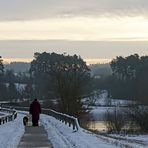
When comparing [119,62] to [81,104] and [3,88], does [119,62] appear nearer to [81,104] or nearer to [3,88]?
[3,88]

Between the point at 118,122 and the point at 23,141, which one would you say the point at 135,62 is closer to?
the point at 118,122

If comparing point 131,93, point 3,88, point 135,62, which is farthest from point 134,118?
point 135,62

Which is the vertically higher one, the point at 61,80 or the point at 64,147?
the point at 61,80

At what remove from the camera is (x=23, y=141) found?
2494cm

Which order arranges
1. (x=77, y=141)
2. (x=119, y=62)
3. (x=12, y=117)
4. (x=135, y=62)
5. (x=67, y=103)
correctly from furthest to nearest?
(x=119, y=62) < (x=135, y=62) < (x=67, y=103) < (x=12, y=117) < (x=77, y=141)

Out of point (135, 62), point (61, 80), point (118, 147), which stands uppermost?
point (135, 62)

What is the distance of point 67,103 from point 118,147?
1553 inches

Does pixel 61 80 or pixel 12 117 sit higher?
pixel 61 80

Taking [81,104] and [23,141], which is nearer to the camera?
[23,141]

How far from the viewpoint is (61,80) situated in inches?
2552

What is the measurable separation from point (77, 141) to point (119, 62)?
16770 cm

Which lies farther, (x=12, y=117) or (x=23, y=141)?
(x=12, y=117)

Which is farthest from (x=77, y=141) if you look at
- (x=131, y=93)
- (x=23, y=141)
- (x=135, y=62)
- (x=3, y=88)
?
(x=135, y=62)

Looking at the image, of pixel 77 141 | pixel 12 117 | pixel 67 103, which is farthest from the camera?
pixel 67 103
